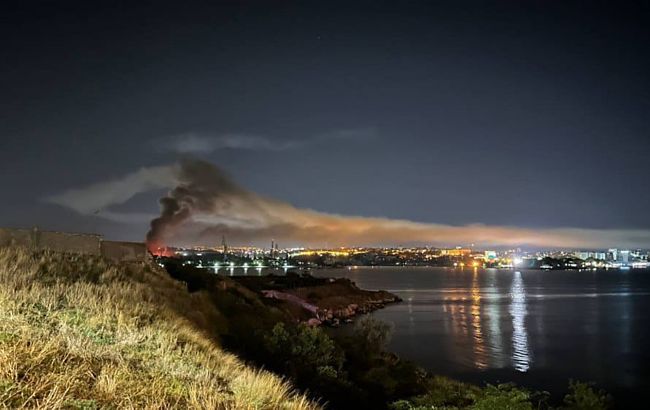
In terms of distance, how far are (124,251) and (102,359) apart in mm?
21023

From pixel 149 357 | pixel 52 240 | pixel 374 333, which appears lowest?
pixel 374 333

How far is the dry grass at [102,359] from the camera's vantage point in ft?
22.2

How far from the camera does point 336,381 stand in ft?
58.3

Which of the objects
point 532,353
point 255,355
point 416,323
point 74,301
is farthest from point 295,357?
point 416,323

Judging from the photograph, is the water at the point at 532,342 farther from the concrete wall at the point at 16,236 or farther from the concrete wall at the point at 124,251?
the concrete wall at the point at 16,236

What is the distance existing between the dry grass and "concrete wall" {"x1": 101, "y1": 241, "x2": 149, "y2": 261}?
11877mm

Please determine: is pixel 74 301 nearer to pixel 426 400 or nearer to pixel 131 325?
pixel 131 325

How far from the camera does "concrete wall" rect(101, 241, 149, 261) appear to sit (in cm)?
2711

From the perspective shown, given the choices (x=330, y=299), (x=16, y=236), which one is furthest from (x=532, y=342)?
(x=16, y=236)

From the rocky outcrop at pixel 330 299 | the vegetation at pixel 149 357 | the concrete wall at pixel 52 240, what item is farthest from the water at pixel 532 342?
the concrete wall at pixel 52 240

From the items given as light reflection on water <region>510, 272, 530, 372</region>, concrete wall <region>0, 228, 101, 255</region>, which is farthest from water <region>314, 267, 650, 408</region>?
concrete wall <region>0, 228, 101, 255</region>

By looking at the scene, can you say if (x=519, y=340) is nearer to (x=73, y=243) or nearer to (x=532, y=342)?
(x=532, y=342)

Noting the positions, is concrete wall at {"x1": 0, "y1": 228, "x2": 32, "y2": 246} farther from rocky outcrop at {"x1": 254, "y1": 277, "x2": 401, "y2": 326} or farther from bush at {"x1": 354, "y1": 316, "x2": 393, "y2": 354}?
rocky outcrop at {"x1": 254, "y1": 277, "x2": 401, "y2": 326}

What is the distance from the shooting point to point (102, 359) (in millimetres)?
8406
